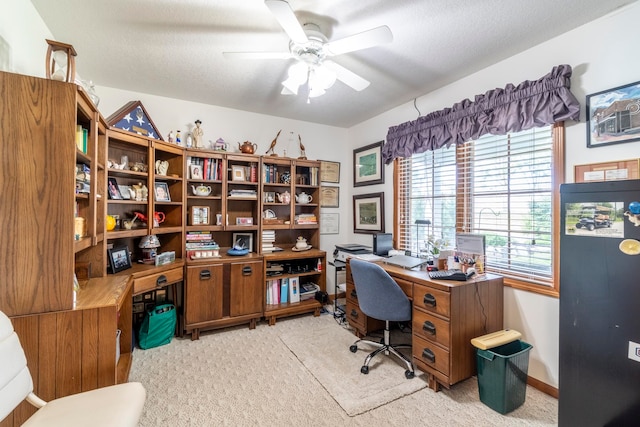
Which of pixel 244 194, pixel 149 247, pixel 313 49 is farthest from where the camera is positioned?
pixel 244 194

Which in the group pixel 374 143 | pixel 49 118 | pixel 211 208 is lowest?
pixel 211 208

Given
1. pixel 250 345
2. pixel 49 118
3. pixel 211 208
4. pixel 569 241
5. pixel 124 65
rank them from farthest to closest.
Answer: pixel 211 208
pixel 250 345
pixel 124 65
pixel 569 241
pixel 49 118

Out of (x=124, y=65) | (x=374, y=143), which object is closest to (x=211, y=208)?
(x=124, y=65)

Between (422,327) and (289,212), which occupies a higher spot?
(289,212)

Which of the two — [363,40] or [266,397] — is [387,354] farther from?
[363,40]

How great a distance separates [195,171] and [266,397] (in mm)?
2228

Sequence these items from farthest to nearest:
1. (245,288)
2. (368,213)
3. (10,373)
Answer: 1. (368,213)
2. (245,288)
3. (10,373)

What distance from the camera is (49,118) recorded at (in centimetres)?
129

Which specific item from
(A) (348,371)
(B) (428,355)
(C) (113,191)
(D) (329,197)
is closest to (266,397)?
(A) (348,371)

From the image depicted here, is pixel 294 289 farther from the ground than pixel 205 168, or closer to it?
closer to it

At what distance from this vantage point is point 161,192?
2.73 meters

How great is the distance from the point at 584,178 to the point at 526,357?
1.23 m

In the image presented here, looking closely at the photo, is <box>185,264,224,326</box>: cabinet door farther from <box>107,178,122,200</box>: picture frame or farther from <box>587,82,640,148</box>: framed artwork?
<box>587,82,640,148</box>: framed artwork

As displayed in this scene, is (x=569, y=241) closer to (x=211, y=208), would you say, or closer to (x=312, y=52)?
(x=312, y=52)
